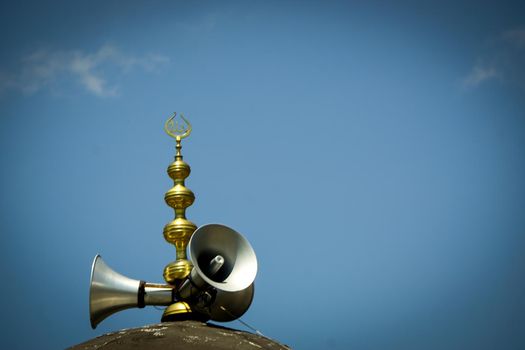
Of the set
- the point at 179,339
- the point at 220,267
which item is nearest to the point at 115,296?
the point at 220,267

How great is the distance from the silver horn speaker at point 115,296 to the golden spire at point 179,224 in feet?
1.48

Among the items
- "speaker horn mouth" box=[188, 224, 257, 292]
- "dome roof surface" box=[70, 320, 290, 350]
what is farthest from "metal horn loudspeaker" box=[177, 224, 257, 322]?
"dome roof surface" box=[70, 320, 290, 350]

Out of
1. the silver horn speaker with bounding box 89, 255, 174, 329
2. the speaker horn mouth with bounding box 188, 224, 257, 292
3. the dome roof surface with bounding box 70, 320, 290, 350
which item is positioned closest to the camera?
the dome roof surface with bounding box 70, 320, 290, 350

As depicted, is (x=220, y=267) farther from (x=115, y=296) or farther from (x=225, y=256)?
(x=115, y=296)

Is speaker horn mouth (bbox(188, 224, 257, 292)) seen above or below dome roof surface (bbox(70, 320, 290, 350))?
above

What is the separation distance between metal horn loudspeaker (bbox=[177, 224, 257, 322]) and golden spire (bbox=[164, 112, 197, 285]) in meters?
0.78

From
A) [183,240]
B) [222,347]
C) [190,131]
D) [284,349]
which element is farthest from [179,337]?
[190,131]

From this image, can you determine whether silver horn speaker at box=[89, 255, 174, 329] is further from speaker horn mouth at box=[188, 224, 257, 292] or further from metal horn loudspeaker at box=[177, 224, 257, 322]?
speaker horn mouth at box=[188, 224, 257, 292]

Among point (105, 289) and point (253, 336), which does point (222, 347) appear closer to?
point (253, 336)

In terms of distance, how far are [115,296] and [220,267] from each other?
1.52 m

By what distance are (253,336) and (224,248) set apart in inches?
46.7

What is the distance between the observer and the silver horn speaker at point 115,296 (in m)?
14.6

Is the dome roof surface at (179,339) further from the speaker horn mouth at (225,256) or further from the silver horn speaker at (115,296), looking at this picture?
the silver horn speaker at (115,296)

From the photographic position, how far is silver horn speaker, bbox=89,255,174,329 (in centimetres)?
1461
